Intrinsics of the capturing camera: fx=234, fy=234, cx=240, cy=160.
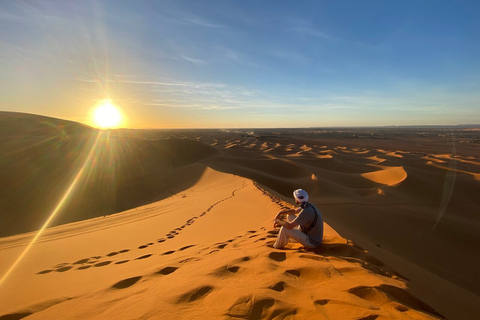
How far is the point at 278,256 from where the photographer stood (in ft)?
11.8

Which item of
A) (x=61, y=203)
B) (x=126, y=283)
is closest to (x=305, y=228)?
(x=126, y=283)

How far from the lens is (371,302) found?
234 centimetres

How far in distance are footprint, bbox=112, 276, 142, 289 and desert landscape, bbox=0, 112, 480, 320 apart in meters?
0.03

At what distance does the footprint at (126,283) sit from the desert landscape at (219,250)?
0.03 metres

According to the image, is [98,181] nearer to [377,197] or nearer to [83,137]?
[83,137]

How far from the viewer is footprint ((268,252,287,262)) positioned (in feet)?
11.4

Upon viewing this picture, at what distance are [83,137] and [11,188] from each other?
32.2 ft

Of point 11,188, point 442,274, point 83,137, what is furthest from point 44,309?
point 83,137

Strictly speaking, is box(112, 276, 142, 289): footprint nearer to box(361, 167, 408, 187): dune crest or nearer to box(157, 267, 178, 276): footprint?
box(157, 267, 178, 276): footprint

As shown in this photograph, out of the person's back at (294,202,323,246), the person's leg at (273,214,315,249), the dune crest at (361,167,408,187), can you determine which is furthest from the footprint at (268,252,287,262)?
the dune crest at (361,167,408,187)

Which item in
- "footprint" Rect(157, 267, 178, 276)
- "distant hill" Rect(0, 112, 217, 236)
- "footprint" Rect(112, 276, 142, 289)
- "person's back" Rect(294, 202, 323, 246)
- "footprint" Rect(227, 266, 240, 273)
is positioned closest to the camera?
"footprint" Rect(112, 276, 142, 289)

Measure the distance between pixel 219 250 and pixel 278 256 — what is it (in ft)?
3.61

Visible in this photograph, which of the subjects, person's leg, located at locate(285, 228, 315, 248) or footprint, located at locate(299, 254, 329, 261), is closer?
footprint, located at locate(299, 254, 329, 261)

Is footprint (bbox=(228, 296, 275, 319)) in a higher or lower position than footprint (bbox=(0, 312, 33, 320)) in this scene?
higher
